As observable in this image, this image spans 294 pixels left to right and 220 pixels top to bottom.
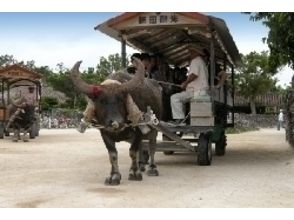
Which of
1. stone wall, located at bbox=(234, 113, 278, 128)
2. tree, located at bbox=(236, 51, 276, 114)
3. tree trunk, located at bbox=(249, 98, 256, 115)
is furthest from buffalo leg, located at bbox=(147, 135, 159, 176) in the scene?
tree trunk, located at bbox=(249, 98, 256, 115)

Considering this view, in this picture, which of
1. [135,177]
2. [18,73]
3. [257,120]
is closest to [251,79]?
[257,120]

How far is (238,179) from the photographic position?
7.32 metres

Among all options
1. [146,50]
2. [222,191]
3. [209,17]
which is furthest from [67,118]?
[222,191]

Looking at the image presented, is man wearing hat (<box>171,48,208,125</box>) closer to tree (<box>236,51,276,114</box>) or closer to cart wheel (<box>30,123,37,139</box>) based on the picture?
cart wheel (<box>30,123,37,139</box>)

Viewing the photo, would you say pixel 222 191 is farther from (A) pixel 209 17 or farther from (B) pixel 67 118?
(B) pixel 67 118

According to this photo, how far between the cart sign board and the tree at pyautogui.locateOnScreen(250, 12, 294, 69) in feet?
4.90

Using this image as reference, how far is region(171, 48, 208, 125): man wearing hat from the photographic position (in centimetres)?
899

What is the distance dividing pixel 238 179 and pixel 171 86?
295 cm

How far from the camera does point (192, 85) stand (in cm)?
905

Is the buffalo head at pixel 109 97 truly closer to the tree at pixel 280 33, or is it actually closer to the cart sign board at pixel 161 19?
the cart sign board at pixel 161 19

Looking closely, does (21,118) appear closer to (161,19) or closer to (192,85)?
(192,85)

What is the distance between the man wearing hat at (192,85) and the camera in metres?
8.99

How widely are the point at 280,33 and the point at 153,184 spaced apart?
4819 millimetres
